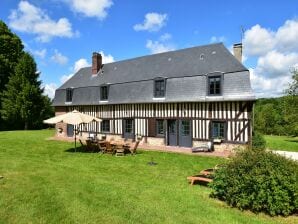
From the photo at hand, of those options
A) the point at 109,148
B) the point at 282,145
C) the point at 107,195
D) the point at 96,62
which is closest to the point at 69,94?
the point at 96,62

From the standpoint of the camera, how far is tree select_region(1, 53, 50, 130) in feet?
106

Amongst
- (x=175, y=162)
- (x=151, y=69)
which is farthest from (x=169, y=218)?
(x=151, y=69)

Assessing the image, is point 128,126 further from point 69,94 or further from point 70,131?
point 69,94

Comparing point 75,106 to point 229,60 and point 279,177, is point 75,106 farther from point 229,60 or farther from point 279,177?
point 279,177

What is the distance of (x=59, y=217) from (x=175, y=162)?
7.56 meters

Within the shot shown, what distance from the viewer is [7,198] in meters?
7.08

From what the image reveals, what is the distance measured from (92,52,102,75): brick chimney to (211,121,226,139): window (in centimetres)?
1280

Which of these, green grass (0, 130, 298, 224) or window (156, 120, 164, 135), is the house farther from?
green grass (0, 130, 298, 224)

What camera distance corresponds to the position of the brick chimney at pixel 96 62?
82.0ft

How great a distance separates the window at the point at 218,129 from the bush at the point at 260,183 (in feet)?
29.1

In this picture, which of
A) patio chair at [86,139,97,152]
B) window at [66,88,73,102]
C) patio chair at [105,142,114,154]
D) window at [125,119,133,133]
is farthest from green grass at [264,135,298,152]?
window at [66,88,73,102]

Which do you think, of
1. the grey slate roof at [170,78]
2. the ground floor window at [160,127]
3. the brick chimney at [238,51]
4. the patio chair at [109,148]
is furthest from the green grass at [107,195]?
the brick chimney at [238,51]

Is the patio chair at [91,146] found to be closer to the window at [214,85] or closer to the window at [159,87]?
the window at [159,87]

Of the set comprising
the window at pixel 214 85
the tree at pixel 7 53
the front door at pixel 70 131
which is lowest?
the front door at pixel 70 131
